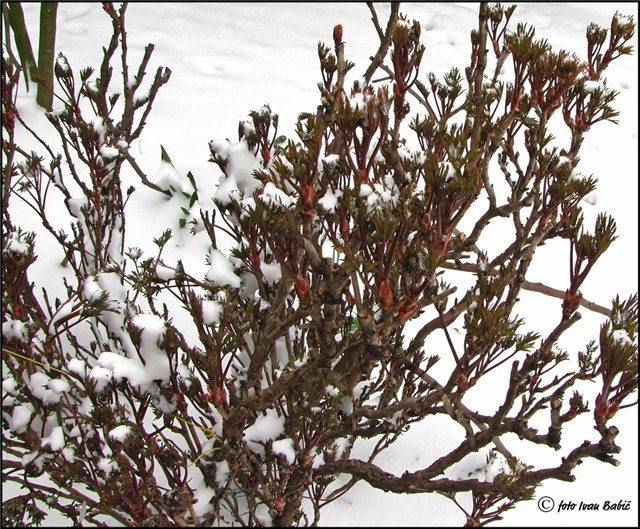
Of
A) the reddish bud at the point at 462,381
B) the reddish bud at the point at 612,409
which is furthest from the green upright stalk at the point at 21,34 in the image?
the reddish bud at the point at 612,409

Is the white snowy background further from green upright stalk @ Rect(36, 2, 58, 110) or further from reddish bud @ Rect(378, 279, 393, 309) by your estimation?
reddish bud @ Rect(378, 279, 393, 309)

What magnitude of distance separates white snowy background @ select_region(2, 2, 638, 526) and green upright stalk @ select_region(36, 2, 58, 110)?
0.10 metres

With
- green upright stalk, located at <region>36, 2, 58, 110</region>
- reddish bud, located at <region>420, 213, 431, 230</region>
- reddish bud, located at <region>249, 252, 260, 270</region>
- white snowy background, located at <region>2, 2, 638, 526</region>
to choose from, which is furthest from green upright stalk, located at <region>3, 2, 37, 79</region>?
reddish bud, located at <region>420, 213, 431, 230</region>

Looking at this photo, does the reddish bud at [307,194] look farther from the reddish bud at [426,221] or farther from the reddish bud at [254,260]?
the reddish bud at [254,260]

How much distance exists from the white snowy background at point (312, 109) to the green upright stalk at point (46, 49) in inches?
3.9

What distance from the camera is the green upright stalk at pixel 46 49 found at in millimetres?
2631

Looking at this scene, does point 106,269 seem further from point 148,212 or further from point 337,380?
point 148,212

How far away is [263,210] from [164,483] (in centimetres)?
116

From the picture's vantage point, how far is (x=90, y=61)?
3412 millimetres

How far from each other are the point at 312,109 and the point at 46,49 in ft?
4.61

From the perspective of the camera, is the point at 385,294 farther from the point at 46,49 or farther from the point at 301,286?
the point at 46,49

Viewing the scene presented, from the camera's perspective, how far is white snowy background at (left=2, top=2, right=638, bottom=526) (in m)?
1.90

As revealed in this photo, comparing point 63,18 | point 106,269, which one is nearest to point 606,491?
point 106,269

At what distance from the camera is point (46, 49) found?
278cm
